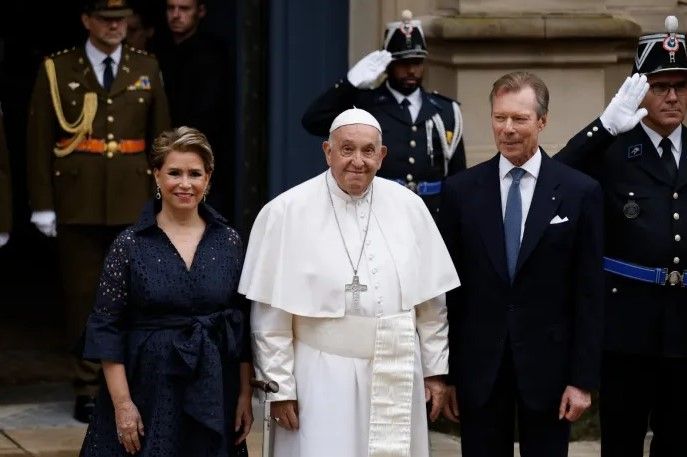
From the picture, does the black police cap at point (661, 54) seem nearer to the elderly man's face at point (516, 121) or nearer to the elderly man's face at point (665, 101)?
the elderly man's face at point (665, 101)

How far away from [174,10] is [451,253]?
3.12 m

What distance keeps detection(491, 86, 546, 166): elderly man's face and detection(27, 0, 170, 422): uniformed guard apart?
2.64 m

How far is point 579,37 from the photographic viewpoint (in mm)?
8273

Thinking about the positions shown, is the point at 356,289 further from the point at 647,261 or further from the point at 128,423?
the point at 647,261

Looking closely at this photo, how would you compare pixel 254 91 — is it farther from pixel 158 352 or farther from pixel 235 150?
pixel 158 352

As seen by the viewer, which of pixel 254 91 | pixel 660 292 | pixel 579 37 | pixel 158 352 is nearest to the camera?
pixel 158 352

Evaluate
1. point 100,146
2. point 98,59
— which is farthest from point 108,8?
point 100,146

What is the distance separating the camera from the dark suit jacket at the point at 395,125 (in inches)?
311

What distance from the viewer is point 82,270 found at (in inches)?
324

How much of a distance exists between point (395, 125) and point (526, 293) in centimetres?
210

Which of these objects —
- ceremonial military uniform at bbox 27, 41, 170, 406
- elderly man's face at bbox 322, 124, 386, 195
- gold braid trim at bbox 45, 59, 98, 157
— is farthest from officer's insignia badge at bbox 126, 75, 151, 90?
elderly man's face at bbox 322, 124, 386, 195

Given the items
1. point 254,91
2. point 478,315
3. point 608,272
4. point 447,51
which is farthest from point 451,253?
point 254,91

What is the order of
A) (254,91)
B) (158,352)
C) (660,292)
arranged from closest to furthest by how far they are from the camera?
(158,352) → (660,292) → (254,91)

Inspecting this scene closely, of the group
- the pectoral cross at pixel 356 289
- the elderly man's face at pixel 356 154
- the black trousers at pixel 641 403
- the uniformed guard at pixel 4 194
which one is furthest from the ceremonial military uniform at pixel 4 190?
the black trousers at pixel 641 403
